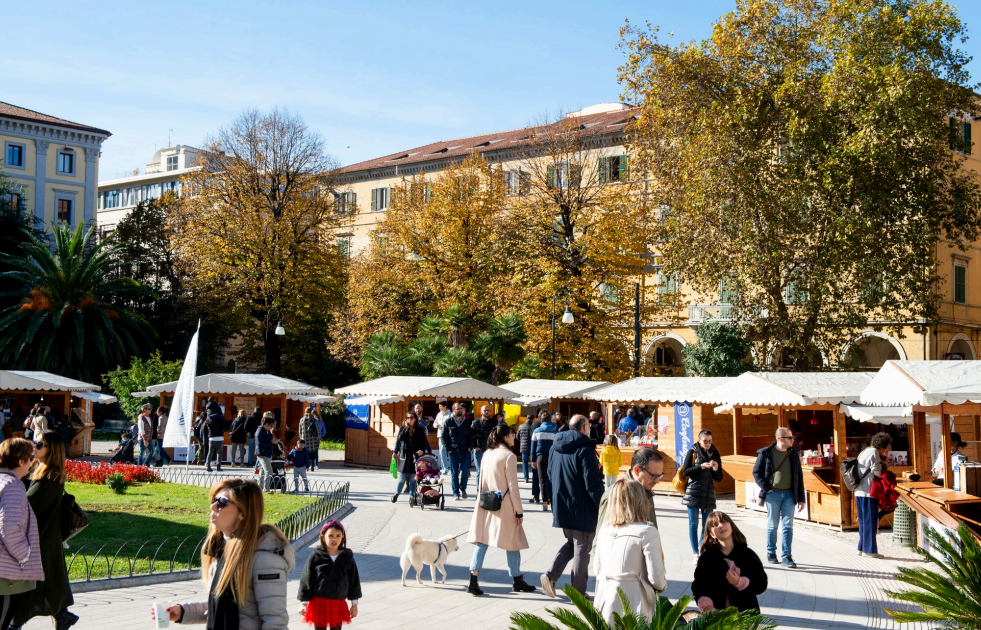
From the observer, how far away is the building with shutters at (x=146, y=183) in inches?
3716

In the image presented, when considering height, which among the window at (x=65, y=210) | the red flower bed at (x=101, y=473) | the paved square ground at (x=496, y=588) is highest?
the window at (x=65, y=210)

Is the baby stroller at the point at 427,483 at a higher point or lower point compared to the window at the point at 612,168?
lower

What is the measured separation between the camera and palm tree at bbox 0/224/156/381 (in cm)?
4162

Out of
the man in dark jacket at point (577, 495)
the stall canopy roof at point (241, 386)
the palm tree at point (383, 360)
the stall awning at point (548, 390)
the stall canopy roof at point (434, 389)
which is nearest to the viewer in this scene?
the man in dark jacket at point (577, 495)

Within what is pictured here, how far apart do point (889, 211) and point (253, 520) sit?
91.4ft

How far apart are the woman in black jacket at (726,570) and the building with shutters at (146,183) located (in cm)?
9041

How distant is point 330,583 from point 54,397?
89.1 feet

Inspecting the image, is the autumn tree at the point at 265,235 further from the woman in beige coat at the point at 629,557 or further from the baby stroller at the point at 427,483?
the woman in beige coat at the point at 629,557

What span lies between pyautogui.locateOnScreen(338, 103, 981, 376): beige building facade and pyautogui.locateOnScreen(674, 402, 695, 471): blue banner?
12.0m

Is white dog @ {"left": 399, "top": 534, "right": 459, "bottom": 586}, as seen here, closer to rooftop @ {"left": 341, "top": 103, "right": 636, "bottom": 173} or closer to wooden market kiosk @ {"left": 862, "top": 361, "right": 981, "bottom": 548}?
wooden market kiosk @ {"left": 862, "top": 361, "right": 981, "bottom": 548}

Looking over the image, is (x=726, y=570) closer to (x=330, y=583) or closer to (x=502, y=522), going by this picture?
(x=330, y=583)

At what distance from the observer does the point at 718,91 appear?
31.3 m

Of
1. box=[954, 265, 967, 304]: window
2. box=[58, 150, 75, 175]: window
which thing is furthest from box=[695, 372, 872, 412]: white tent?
box=[58, 150, 75, 175]: window

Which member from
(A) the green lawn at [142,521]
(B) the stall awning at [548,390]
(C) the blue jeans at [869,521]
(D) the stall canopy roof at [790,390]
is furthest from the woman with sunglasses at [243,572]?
(B) the stall awning at [548,390]
